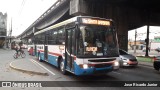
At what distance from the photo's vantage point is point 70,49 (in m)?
11.1

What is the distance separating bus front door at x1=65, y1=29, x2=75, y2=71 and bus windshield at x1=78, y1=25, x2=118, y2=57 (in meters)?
0.84

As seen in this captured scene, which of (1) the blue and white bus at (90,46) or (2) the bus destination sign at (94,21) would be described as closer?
(1) the blue and white bus at (90,46)

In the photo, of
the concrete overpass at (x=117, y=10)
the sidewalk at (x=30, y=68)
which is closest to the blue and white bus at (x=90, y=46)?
the sidewalk at (x=30, y=68)

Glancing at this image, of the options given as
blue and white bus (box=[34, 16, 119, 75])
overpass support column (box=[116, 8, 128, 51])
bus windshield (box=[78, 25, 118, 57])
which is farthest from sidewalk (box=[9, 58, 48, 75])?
overpass support column (box=[116, 8, 128, 51])

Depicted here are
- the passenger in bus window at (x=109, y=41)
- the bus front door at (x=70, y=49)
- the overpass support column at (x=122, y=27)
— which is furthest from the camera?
the overpass support column at (x=122, y=27)

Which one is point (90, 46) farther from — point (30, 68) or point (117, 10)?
point (117, 10)

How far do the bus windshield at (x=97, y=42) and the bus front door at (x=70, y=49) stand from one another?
84 cm

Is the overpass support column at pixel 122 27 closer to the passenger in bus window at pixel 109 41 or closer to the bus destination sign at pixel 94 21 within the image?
the bus destination sign at pixel 94 21

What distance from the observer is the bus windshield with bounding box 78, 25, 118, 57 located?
10028 mm

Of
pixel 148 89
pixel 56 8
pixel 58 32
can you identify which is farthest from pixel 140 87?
pixel 56 8

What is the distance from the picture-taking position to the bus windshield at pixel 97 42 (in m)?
10.0

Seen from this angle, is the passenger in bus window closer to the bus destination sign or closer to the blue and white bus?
the blue and white bus

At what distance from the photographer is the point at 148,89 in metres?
9.00

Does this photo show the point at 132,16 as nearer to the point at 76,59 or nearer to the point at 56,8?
the point at 56,8
